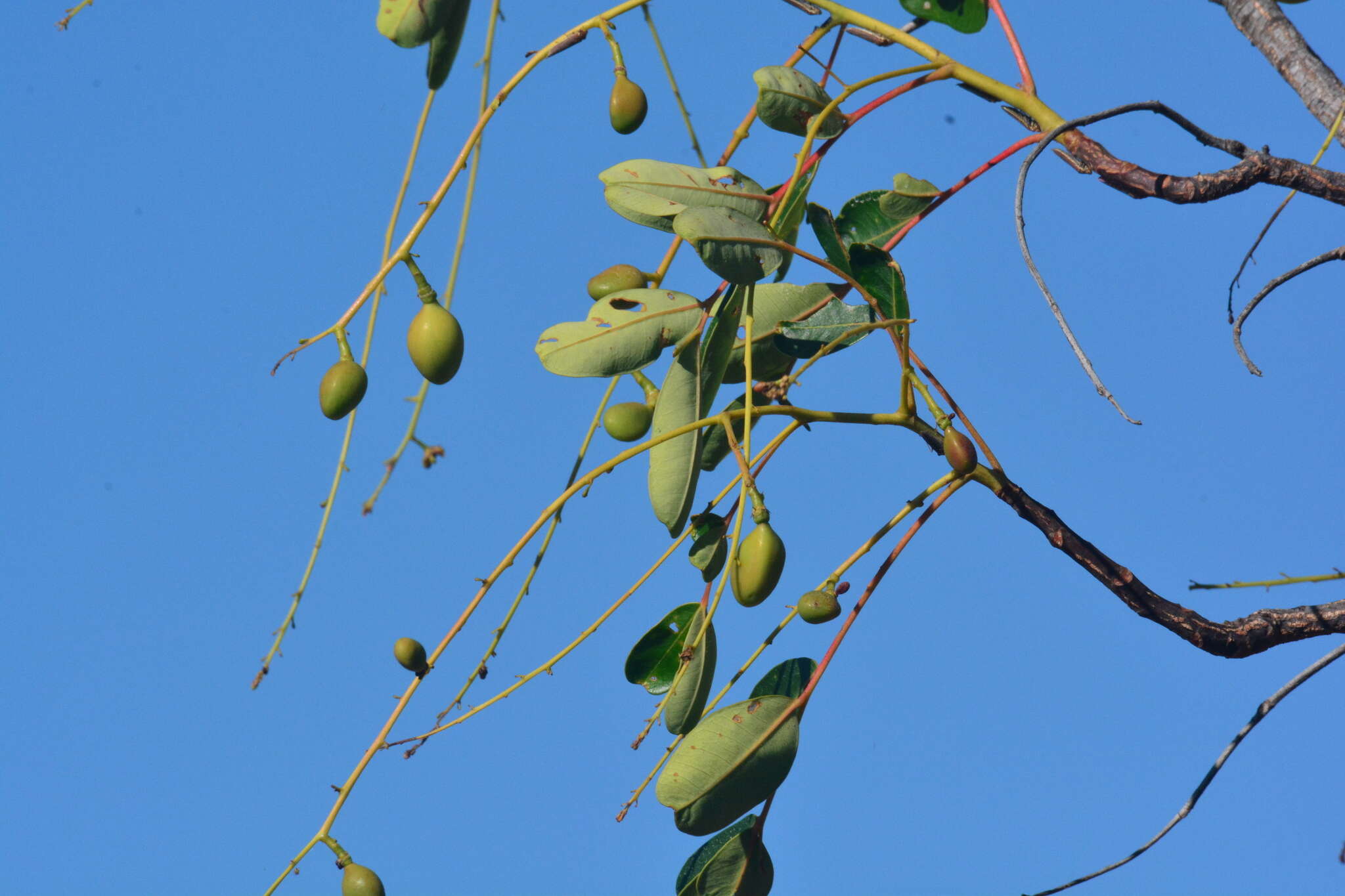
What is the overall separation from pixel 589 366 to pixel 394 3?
324 millimetres

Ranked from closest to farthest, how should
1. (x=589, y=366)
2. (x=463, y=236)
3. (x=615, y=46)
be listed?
(x=589, y=366)
(x=615, y=46)
(x=463, y=236)

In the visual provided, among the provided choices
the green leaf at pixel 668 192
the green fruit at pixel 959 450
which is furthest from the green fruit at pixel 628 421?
the green fruit at pixel 959 450

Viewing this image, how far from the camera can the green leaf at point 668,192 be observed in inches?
41.1

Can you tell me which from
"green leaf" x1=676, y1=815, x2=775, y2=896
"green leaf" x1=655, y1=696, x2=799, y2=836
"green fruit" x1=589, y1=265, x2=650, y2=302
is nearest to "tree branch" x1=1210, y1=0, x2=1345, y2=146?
"green fruit" x1=589, y1=265, x2=650, y2=302

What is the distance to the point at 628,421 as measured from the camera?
1.18 m

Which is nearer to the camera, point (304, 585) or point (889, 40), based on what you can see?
point (889, 40)

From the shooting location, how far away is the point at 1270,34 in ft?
3.60

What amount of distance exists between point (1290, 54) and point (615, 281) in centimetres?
64

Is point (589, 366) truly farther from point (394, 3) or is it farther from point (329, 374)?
point (394, 3)

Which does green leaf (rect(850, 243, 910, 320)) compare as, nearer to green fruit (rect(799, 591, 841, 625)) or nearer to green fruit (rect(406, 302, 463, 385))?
green fruit (rect(799, 591, 841, 625))

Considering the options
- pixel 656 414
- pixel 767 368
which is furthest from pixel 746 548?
pixel 767 368

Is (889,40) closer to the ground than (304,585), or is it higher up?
higher up

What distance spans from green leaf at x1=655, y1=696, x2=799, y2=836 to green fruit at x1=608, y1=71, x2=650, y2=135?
57 cm

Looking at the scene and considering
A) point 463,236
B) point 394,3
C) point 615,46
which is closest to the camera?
point 394,3
